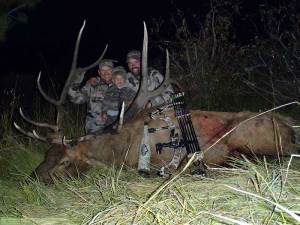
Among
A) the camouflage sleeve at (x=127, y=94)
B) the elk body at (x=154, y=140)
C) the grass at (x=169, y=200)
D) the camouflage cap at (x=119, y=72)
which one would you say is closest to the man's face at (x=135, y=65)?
the camouflage cap at (x=119, y=72)

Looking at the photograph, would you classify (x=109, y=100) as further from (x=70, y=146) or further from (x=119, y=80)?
(x=70, y=146)

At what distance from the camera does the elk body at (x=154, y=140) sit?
511 centimetres

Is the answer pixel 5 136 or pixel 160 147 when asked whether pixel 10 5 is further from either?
pixel 160 147

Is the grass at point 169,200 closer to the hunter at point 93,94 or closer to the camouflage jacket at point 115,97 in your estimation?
the camouflage jacket at point 115,97

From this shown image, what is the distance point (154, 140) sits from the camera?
17.3ft

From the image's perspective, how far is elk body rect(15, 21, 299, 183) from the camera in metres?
5.11

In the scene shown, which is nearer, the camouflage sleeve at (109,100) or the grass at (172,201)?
the grass at (172,201)

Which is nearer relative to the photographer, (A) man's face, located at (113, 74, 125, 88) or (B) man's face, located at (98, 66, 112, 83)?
(A) man's face, located at (113, 74, 125, 88)

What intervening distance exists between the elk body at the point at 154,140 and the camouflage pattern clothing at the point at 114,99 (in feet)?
2.07

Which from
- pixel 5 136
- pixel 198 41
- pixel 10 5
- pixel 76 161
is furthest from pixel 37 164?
pixel 198 41

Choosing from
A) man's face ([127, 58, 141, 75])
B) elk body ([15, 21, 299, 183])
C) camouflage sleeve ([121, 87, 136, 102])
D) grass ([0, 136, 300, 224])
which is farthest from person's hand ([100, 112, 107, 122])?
grass ([0, 136, 300, 224])

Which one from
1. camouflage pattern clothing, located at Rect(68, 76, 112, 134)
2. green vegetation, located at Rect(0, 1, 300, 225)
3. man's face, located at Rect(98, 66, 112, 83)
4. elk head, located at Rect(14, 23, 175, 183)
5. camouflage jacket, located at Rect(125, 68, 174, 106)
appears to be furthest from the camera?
camouflage pattern clothing, located at Rect(68, 76, 112, 134)

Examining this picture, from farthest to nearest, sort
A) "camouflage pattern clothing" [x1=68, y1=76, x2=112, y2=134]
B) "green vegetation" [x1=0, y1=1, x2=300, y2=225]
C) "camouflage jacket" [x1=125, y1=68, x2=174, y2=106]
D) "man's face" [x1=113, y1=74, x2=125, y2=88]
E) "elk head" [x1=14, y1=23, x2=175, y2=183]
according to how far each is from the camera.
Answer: "camouflage pattern clothing" [x1=68, y1=76, x2=112, y2=134] < "man's face" [x1=113, y1=74, x2=125, y2=88] < "camouflage jacket" [x1=125, y1=68, x2=174, y2=106] < "elk head" [x1=14, y1=23, x2=175, y2=183] < "green vegetation" [x1=0, y1=1, x2=300, y2=225]

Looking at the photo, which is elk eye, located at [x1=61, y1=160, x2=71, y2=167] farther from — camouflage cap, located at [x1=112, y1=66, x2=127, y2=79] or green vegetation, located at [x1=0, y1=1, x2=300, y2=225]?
camouflage cap, located at [x1=112, y1=66, x2=127, y2=79]
